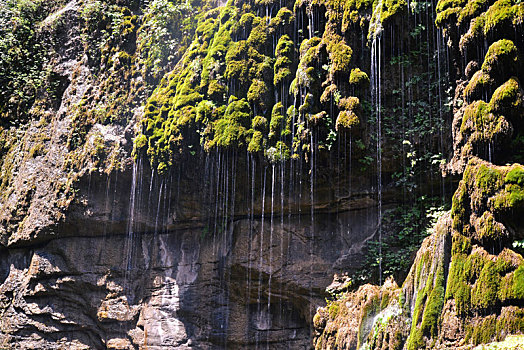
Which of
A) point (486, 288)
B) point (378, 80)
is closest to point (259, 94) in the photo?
point (378, 80)

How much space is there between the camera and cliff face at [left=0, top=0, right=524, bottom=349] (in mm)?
7738

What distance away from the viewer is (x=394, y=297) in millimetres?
8531

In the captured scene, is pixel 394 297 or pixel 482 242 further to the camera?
pixel 394 297

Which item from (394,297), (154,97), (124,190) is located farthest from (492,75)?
(124,190)

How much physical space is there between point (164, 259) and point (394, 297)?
7.67m

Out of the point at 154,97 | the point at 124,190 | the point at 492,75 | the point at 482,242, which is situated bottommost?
the point at 482,242

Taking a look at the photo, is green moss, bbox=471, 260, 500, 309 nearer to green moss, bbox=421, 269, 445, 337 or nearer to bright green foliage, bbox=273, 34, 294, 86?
green moss, bbox=421, 269, 445, 337

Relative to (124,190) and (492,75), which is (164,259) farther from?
(492,75)

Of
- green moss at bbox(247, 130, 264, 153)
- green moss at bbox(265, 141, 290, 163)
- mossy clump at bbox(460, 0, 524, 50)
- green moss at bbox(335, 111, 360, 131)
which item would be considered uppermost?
mossy clump at bbox(460, 0, 524, 50)

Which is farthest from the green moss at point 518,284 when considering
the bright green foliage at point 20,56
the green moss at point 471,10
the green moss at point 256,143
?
the bright green foliage at point 20,56

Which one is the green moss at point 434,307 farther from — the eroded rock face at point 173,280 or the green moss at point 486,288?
the eroded rock face at point 173,280

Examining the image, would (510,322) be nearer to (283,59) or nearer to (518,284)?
(518,284)

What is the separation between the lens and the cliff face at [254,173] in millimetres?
7738

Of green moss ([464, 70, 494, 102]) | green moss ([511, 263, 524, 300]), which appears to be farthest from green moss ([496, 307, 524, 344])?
green moss ([464, 70, 494, 102])
